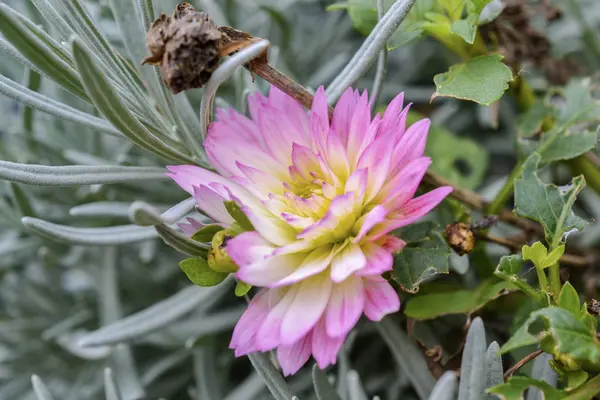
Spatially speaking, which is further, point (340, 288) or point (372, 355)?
point (372, 355)

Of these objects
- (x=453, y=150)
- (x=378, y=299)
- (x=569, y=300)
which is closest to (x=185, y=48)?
(x=378, y=299)

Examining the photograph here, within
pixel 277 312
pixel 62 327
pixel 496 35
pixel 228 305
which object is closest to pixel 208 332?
pixel 228 305

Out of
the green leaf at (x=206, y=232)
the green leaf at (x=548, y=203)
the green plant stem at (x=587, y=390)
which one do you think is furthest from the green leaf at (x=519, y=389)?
the green leaf at (x=206, y=232)

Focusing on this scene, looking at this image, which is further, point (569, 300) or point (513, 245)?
point (513, 245)

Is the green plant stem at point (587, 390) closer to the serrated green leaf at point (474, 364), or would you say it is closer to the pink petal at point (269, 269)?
the serrated green leaf at point (474, 364)

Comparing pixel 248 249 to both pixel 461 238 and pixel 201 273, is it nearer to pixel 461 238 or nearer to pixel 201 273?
pixel 201 273

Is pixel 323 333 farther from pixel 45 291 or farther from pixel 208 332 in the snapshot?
pixel 45 291
